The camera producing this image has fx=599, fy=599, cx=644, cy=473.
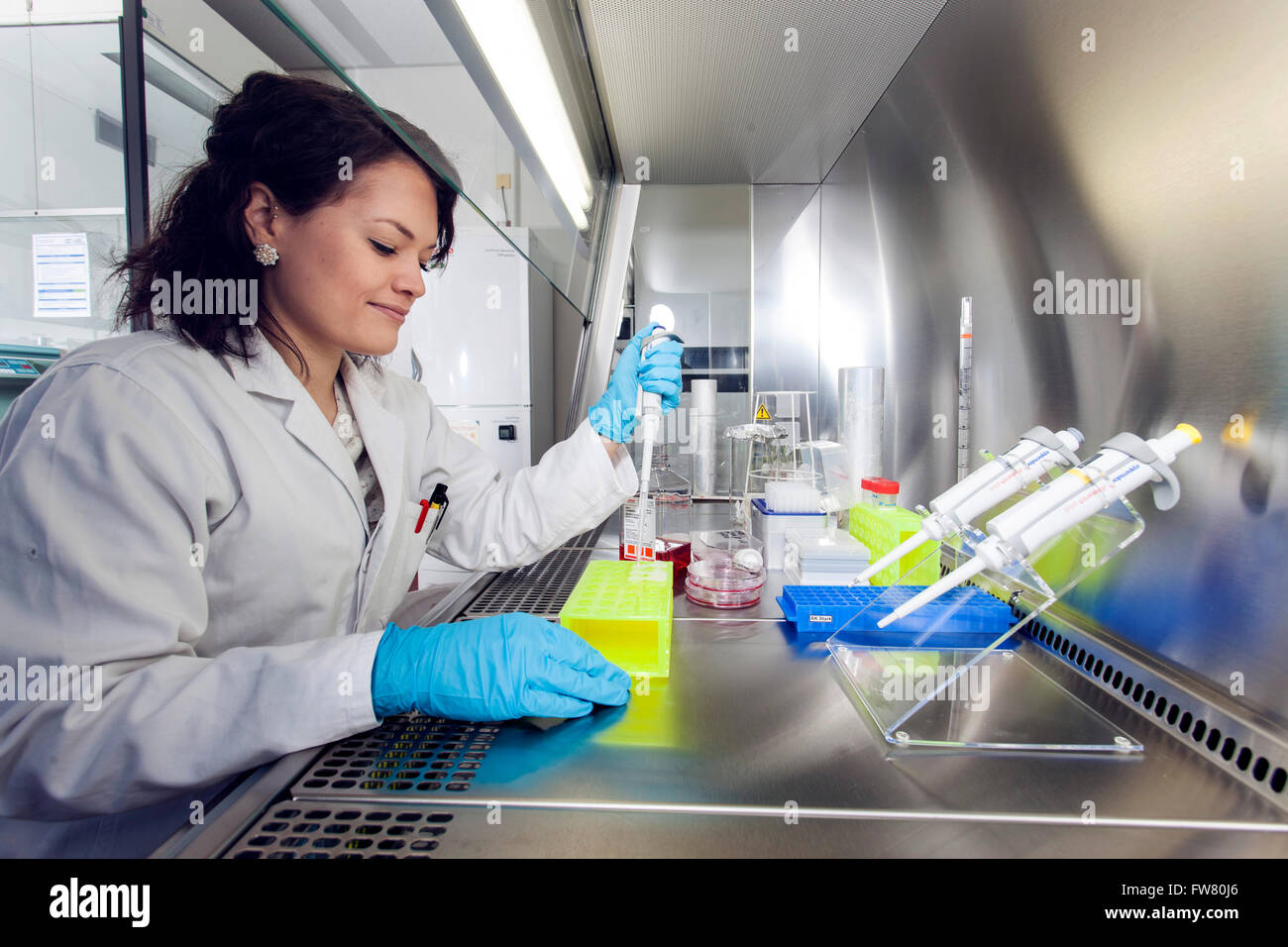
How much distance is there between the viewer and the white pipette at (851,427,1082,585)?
0.76 meters

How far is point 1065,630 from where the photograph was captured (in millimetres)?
838

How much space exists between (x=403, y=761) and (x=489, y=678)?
115 mm

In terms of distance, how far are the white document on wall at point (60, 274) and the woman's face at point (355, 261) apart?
811mm

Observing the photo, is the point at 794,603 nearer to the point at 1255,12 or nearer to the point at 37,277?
the point at 1255,12

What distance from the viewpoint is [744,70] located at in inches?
52.0

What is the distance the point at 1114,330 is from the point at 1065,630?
1.34ft

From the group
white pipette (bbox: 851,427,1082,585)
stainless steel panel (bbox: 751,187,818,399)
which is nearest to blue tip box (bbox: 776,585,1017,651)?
white pipette (bbox: 851,427,1082,585)

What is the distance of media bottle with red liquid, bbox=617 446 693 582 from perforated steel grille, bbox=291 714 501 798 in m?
0.50

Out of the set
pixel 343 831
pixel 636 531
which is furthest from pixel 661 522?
pixel 343 831

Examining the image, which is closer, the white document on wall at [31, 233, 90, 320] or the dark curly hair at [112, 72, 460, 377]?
the dark curly hair at [112, 72, 460, 377]

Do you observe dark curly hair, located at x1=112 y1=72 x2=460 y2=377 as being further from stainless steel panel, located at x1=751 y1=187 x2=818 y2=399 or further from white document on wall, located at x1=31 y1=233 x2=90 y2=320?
stainless steel panel, located at x1=751 y1=187 x2=818 y2=399

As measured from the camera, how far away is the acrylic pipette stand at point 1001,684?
617 mm

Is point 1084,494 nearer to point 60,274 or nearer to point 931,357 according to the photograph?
point 931,357

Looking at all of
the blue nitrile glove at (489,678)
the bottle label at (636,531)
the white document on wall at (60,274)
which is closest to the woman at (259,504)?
the blue nitrile glove at (489,678)
